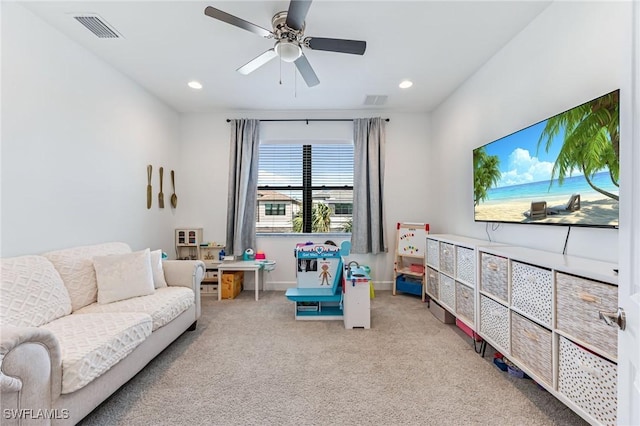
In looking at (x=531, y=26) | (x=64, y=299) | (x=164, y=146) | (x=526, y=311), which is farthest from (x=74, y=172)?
(x=531, y=26)

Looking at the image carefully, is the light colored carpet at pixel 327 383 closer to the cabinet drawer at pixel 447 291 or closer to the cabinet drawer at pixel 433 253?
the cabinet drawer at pixel 447 291

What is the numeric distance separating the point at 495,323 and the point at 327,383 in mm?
1293

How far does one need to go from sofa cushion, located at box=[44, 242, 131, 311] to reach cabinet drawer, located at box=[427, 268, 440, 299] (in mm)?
3231

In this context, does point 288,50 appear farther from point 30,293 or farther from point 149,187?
point 149,187

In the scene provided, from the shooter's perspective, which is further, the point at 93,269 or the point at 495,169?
the point at 495,169

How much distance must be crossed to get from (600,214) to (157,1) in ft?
10.5

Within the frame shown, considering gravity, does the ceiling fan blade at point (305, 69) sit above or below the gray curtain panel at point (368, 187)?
above

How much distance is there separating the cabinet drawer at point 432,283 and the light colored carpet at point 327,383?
42cm

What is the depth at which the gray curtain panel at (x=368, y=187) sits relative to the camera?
414 centimetres

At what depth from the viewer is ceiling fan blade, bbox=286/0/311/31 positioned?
171 cm

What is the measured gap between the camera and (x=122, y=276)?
2371 mm

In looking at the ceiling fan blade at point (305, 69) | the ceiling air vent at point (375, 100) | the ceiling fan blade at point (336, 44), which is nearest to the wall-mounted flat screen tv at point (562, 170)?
the ceiling fan blade at point (336, 44)

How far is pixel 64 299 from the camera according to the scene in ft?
6.73

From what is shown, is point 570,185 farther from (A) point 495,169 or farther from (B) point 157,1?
(B) point 157,1
